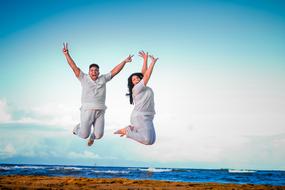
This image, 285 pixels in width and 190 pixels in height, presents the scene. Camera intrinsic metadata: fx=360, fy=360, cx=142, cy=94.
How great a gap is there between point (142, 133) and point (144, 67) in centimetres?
130

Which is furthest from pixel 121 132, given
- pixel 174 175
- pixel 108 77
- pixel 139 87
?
pixel 174 175

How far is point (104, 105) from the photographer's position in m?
6.92

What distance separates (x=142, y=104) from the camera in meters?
6.60

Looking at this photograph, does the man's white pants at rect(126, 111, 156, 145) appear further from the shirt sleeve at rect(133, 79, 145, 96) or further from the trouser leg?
the trouser leg

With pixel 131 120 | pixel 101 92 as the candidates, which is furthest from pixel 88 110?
pixel 131 120

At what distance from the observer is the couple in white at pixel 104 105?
21.4 ft

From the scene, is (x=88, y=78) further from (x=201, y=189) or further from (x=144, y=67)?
(x=201, y=189)

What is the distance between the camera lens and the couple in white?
652cm

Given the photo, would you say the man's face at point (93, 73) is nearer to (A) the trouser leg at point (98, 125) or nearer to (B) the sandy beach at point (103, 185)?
(A) the trouser leg at point (98, 125)

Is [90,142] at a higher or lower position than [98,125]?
lower

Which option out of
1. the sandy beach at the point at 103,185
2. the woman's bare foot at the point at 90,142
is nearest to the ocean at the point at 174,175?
the sandy beach at the point at 103,185

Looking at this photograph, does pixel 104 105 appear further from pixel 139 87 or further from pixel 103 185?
pixel 103 185

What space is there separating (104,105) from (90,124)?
45cm

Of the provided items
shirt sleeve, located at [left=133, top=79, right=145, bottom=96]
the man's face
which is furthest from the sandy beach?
shirt sleeve, located at [left=133, top=79, right=145, bottom=96]
